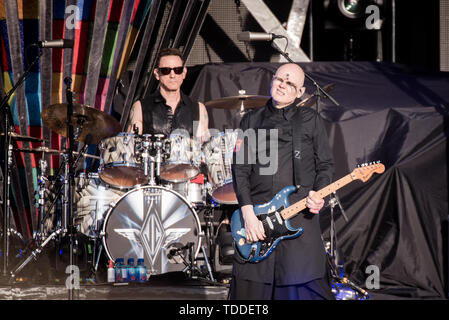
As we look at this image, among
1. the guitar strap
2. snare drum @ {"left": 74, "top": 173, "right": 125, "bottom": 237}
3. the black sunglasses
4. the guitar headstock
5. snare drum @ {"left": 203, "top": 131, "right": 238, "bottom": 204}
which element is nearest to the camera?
the guitar strap

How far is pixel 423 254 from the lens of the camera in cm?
682

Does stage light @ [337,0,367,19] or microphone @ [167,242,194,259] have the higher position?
stage light @ [337,0,367,19]

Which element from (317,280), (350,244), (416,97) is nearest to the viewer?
(317,280)

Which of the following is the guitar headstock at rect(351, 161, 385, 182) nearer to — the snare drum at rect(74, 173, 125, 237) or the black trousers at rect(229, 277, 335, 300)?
the black trousers at rect(229, 277, 335, 300)

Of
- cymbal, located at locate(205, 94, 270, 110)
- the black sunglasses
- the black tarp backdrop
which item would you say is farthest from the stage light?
the black sunglasses

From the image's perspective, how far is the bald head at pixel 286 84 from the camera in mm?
3867

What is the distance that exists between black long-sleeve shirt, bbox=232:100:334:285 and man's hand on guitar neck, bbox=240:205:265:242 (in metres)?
0.05

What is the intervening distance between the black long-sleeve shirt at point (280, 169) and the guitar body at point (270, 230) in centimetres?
3

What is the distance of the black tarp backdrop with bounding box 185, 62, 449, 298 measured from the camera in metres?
6.83

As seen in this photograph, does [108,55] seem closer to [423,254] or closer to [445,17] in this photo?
[423,254]

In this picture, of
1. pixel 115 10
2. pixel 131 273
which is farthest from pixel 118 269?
pixel 115 10

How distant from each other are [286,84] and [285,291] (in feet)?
4.05
